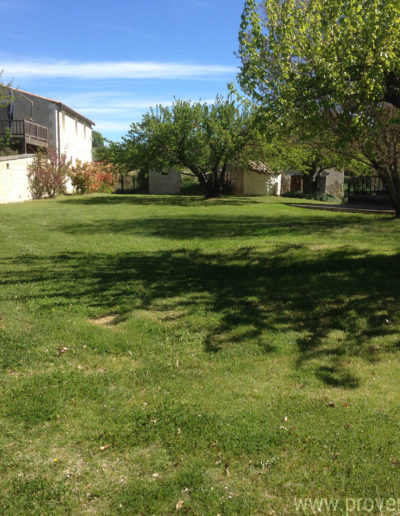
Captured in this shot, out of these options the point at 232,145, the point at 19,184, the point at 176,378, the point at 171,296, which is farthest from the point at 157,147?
the point at 176,378

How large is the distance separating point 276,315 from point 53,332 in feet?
10.1

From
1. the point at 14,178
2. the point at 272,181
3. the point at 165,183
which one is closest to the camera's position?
the point at 14,178

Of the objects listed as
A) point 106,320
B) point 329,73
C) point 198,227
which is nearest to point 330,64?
point 329,73

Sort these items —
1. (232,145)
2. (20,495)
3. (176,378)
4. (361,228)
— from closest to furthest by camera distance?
(20,495)
(176,378)
(361,228)
(232,145)

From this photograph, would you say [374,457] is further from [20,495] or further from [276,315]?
[276,315]

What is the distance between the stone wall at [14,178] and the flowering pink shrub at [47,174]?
669 mm

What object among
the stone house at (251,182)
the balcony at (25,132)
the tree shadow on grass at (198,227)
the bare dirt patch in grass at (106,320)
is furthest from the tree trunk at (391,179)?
the stone house at (251,182)

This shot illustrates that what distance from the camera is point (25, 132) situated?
91.7 ft

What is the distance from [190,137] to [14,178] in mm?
11244

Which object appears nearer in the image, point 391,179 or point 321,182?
point 391,179

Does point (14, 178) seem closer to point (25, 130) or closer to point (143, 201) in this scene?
point (25, 130)

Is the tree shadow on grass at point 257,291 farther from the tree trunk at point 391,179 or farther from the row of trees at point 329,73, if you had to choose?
the tree trunk at point 391,179

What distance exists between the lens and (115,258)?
9898 millimetres

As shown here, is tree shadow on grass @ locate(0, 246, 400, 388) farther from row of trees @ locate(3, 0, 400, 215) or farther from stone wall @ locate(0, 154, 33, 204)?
stone wall @ locate(0, 154, 33, 204)
